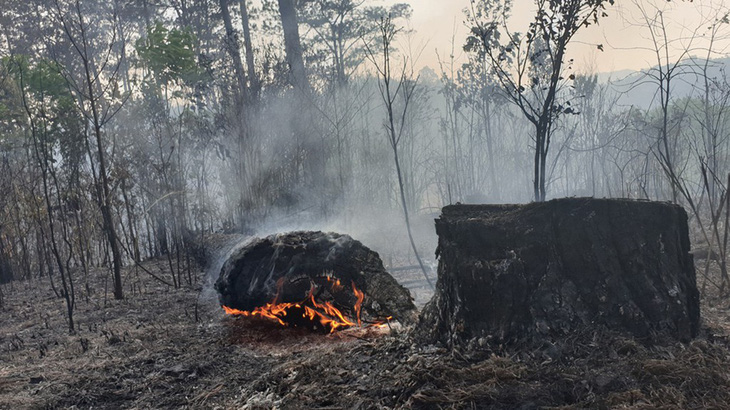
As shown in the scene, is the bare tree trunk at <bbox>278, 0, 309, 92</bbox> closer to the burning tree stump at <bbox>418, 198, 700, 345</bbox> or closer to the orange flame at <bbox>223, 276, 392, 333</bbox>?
the orange flame at <bbox>223, 276, 392, 333</bbox>

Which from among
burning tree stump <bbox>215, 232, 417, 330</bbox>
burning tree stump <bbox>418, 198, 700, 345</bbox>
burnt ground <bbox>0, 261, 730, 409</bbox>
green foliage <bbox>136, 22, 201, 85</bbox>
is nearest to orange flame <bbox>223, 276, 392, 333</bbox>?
burning tree stump <bbox>215, 232, 417, 330</bbox>

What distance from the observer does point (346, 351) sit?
343 cm

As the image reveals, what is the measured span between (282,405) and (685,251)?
262cm

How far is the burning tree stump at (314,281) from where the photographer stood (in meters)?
4.64

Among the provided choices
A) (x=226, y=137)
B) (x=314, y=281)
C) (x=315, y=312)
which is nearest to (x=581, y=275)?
(x=315, y=312)

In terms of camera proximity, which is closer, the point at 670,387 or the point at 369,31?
the point at 670,387

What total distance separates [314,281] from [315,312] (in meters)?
0.35

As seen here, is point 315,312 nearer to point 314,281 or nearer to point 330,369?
Result: point 314,281

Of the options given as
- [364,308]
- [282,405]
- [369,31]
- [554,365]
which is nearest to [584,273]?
[554,365]

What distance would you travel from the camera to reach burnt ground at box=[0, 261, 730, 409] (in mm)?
2418

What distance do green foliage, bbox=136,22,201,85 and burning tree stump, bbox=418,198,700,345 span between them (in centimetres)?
1169

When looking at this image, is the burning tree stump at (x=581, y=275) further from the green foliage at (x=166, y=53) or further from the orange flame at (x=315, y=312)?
the green foliage at (x=166, y=53)

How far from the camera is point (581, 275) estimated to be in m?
2.86

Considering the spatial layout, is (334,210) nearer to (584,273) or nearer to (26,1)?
(584,273)
